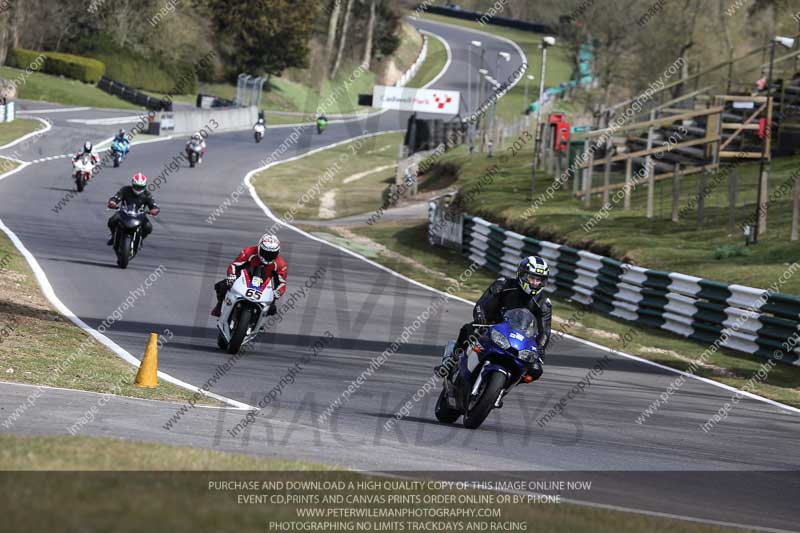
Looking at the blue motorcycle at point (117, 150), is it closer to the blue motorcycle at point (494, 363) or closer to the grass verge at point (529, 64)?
the blue motorcycle at point (494, 363)

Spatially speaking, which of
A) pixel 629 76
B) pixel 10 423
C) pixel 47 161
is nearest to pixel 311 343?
pixel 10 423

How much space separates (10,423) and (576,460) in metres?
4.49

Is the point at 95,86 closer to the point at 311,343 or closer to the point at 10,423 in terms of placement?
the point at 311,343

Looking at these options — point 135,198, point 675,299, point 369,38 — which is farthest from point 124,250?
point 369,38

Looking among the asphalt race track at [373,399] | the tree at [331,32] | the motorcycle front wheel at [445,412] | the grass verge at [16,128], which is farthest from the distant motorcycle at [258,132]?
the motorcycle front wheel at [445,412]

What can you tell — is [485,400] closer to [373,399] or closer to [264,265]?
[373,399]

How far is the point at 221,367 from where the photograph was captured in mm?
14406

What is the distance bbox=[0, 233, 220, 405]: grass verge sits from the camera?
12.0 meters

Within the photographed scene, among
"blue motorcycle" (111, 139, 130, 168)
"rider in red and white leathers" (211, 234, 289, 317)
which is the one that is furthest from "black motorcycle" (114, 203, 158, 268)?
"blue motorcycle" (111, 139, 130, 168)

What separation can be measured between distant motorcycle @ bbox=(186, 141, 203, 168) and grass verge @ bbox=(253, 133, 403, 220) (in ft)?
8.38

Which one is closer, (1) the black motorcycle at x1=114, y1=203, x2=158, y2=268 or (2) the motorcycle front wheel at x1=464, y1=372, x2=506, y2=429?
(2) the motorcycle front wheel at x1=464, y1=372, x2=506, y2=429

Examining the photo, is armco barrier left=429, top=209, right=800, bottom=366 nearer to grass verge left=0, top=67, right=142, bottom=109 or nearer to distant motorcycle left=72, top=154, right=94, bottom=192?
distant motorcycle left=72, top=154, right=94, bottom=192

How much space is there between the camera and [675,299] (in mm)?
21172

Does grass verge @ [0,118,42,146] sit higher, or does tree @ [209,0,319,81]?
tree @ [209,0,319,81]
